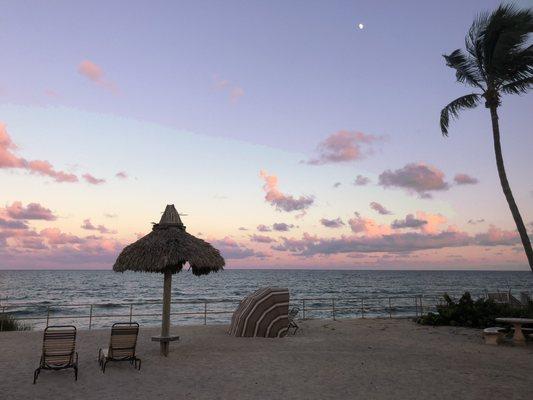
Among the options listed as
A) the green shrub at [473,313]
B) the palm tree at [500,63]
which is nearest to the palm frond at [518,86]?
the palm tree at [500,63]

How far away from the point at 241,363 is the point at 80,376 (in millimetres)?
3538

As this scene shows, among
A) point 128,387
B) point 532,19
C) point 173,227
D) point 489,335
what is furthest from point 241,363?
point 532,19

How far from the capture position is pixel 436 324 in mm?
16984

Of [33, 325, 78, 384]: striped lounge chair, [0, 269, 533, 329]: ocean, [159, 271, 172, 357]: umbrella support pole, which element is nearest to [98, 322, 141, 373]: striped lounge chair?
[33, 325, 78, 384]: striped lounge chair

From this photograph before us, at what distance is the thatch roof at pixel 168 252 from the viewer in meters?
11.2

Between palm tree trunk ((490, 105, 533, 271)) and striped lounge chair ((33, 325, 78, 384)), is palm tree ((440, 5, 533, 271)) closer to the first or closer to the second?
palm tree trunk ((490, 105, 533, 271))

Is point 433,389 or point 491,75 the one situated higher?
point 491,75

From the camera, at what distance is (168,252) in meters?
11.2

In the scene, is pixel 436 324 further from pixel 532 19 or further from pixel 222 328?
pixel 532 19

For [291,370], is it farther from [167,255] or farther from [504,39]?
[504,39]

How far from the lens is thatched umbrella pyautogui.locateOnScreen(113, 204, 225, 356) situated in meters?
11.1

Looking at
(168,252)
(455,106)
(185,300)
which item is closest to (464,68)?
(455,106)

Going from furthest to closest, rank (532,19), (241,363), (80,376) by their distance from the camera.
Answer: (532,19) < (241,363) < (80,376)

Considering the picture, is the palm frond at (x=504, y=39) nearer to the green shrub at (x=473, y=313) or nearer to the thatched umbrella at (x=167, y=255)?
the green shrub at (x=473, y=313)
